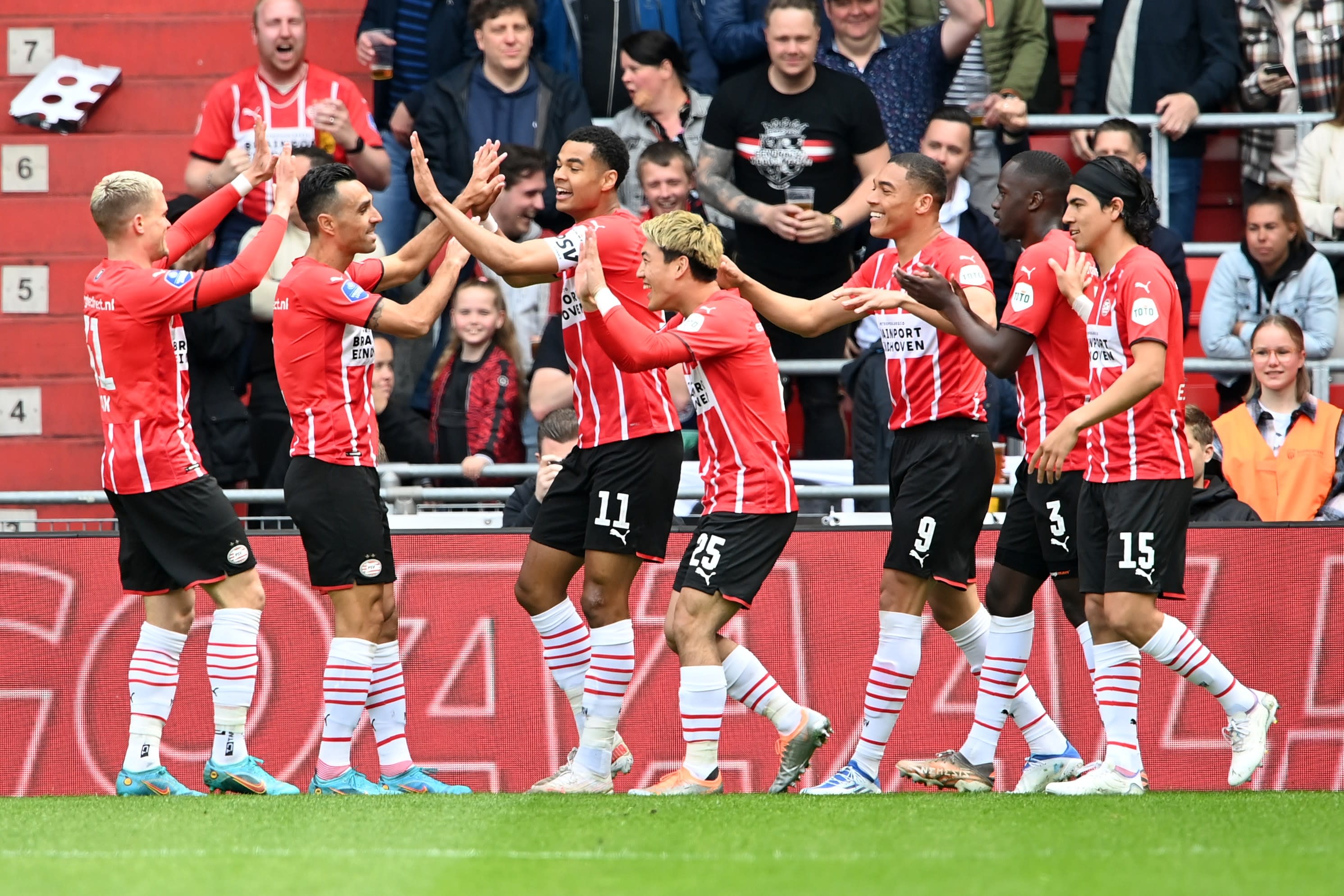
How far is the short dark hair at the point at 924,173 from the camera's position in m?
7.20

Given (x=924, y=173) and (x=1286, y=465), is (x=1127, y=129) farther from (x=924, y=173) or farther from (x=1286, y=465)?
(x=924, y=173)

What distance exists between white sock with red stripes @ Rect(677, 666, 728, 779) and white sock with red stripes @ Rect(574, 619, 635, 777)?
0.34 metres

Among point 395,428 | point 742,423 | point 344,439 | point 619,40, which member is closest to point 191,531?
point 344,439

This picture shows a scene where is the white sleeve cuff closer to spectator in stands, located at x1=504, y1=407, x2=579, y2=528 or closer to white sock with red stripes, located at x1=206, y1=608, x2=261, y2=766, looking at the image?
spectator in stands, located at x1=504, y1=407, x2=579, y2=528

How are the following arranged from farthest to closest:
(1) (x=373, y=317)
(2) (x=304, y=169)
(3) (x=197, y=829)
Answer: (2) (x=304, y=169)
(1) (x=373, y=317)
(3) (x=197, y=829)

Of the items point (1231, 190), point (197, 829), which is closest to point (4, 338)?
point (197, 829)

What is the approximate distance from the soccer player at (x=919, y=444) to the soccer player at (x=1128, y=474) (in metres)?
0.38

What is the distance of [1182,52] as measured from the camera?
1122cm

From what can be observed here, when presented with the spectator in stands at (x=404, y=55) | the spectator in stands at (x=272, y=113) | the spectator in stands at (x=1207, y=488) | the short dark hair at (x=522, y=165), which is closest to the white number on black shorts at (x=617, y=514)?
the spectator in stands at (x=1207, y=488)

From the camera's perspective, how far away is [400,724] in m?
7.49

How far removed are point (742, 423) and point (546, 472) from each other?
5.64 feet

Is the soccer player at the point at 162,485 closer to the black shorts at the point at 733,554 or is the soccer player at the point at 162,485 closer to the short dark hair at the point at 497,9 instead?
the black shorts at the point at 733,554

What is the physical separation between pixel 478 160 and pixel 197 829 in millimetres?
2866

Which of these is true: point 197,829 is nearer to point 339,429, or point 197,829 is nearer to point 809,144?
point 339,429
